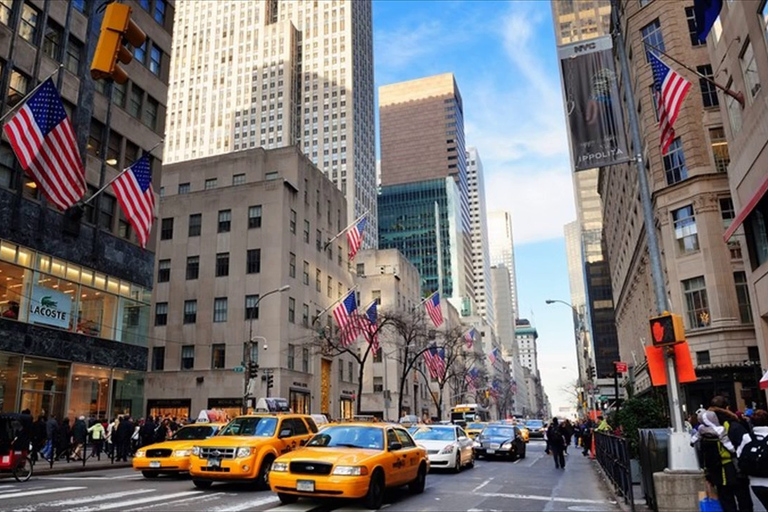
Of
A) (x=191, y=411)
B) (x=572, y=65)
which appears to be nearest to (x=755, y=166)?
(x=572, y=65)

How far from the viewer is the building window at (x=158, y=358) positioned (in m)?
48.5

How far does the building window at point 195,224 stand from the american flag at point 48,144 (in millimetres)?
27283

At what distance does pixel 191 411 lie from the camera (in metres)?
46.4

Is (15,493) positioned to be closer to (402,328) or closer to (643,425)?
(643,425)

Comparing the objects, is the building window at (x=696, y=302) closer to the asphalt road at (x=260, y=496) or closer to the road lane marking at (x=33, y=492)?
the asphalt road at (x=260, y=496)

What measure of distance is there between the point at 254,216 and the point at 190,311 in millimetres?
9464

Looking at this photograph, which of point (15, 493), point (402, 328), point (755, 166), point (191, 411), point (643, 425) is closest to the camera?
point (15, 493)

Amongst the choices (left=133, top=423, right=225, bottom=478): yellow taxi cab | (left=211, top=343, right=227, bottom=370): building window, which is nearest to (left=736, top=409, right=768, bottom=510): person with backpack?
(left=133, top=423, right=225, bottom=478): yellow taxi cab

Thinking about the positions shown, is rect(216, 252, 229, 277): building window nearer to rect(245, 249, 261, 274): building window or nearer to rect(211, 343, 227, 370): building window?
rect(245, 249, 261, 274): building window

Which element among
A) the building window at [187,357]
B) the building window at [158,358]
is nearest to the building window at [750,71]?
the building window at [187,357]

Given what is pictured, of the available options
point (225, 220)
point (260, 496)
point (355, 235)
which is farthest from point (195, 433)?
point (225, 220)

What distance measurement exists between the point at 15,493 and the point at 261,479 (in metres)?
5.40

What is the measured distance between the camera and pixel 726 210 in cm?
3641

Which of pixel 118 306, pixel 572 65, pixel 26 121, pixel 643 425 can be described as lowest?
pixel 643 425
